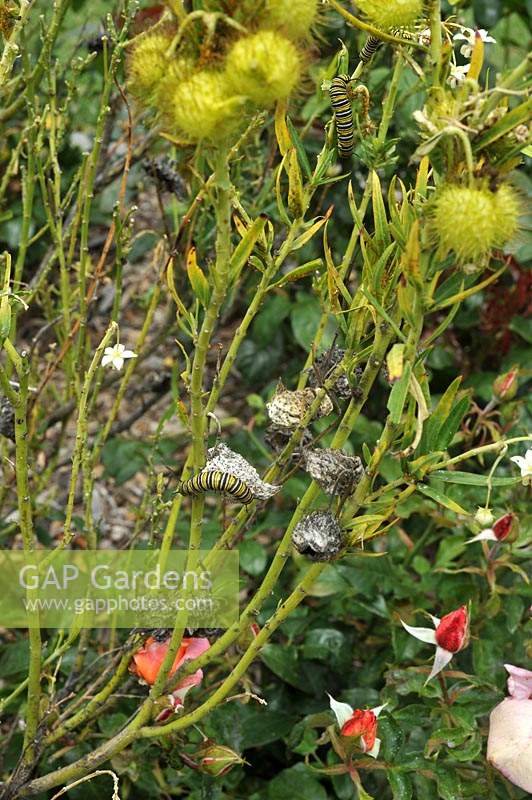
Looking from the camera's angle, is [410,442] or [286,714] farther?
[286,714]

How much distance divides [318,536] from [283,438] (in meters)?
0.16

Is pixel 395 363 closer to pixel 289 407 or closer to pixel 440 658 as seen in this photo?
pixel 289 407

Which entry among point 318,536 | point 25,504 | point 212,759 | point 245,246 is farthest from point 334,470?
point 212,759

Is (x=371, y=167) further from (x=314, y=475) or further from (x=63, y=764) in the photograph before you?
(x=63, y=764)

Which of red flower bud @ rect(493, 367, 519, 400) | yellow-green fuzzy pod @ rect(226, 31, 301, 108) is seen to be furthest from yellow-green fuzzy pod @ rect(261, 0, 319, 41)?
red flower bud @ rect(493, 367, 519, 400)

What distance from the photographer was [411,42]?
0.62 metres

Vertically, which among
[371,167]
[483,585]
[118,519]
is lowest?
[118,519]

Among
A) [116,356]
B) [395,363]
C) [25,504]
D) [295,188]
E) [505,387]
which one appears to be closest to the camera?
[395,363]

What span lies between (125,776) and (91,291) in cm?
59

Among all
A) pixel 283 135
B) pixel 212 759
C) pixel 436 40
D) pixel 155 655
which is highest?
pixel 436 40

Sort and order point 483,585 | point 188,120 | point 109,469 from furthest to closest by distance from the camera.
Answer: point 109,469, point 483,585, point 188,120

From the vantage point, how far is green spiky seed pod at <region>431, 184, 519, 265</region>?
0.54 meters

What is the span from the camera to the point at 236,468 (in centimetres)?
73

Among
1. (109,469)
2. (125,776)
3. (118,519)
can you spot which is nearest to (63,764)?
(125,776)
